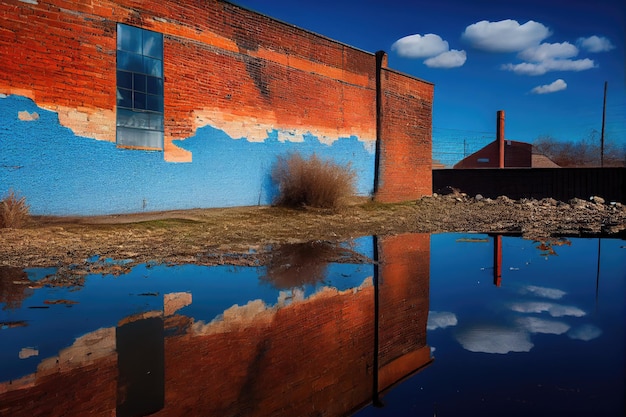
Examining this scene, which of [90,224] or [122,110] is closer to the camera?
[90,224]

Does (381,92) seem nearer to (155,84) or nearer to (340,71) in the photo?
(340,71)

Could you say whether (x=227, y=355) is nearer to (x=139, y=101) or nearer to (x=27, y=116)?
(x=27, y=116)

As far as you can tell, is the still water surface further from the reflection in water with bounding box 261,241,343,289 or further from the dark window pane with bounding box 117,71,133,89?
the dark window pane with bounding box 117,71,133,89

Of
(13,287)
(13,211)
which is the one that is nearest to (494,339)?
(13,287)

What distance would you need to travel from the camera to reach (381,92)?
15.2m

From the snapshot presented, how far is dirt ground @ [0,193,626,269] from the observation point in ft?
18.5

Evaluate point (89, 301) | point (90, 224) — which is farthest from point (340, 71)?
point (89, 301)

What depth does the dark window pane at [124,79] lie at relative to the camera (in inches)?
348

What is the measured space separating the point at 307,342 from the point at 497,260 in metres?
3.65

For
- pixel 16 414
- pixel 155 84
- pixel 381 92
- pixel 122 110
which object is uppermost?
pixel 381 92

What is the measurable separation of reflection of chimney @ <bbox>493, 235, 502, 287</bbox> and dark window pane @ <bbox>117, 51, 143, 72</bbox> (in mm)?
7703

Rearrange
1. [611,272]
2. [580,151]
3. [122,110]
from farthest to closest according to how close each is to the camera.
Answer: [580,151]
[122,110]
[611,272]

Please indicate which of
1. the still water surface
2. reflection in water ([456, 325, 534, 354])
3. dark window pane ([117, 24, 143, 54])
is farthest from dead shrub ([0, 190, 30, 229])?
reflection in water ([456, 325, 534, 354])

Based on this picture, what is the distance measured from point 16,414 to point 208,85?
30.1ft
